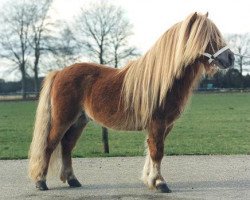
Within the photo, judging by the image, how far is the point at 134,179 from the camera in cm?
745

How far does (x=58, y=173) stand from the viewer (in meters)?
7.23

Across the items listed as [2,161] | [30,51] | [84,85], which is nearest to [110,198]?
[84,85]

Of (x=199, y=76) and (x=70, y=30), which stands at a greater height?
(x=70, y=30)

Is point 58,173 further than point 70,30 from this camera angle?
No

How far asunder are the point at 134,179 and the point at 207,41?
2.59m

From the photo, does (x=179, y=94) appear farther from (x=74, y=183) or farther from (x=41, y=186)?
(x=41, y=186)

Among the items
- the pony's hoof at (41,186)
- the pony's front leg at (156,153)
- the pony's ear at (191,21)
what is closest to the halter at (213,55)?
the pony's ear at (191,21)

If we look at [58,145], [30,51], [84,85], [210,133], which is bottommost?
[210,133]

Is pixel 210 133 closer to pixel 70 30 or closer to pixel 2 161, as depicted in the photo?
pixel 2 161

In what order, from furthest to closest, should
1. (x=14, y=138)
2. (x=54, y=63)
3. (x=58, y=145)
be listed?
(x=54, y=63) → (x=14, y=138) → (x=58, y=145)

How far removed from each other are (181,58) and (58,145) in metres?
2.38

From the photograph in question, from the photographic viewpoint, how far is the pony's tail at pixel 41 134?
22.8 feet

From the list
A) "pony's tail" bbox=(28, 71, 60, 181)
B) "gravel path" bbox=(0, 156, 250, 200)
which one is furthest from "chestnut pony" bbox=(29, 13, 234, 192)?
"gravel path" bbox=(0, 156, 250, 200)

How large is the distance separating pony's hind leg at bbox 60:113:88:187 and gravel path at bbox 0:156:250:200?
14 cm
